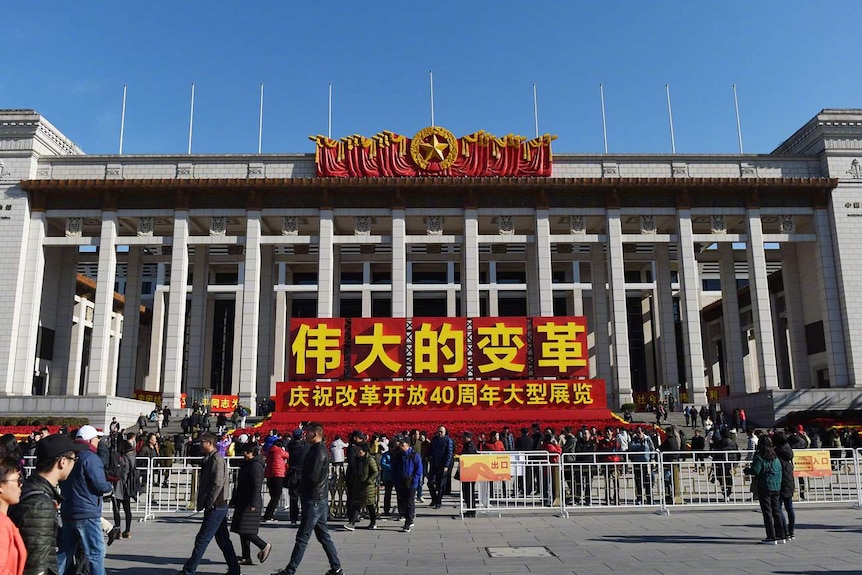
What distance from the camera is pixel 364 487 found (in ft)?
36.6

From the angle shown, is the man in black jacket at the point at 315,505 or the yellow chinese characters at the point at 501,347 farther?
the yellow chinese characters at the point at 501,347

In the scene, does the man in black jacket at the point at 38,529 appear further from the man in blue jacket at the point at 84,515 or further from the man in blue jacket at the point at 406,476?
the man in blue jacket at the point at 406,476

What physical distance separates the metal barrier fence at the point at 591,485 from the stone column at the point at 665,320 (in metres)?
20.2

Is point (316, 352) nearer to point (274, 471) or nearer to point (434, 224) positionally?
point (434, 224)

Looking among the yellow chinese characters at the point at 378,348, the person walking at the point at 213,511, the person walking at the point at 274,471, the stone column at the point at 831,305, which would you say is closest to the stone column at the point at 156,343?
the yellow chinese characters at the point at 378,348

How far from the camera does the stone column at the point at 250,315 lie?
1235 inches

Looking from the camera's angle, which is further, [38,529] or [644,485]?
[644,485]

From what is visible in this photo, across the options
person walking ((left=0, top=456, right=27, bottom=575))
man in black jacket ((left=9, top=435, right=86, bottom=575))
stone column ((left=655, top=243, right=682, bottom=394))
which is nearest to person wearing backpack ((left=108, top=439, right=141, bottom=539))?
man in black jacket ((left=9, top=435, right=86, bottom=575))

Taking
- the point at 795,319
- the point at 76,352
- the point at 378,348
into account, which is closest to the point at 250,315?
the point at 378,348

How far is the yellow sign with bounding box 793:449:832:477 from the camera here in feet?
39.5

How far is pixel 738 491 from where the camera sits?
45.1ft

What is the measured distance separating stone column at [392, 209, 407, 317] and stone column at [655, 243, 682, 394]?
1302cm

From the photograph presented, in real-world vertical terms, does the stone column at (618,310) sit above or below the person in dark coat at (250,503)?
above

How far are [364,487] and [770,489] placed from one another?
6035 millimetres
